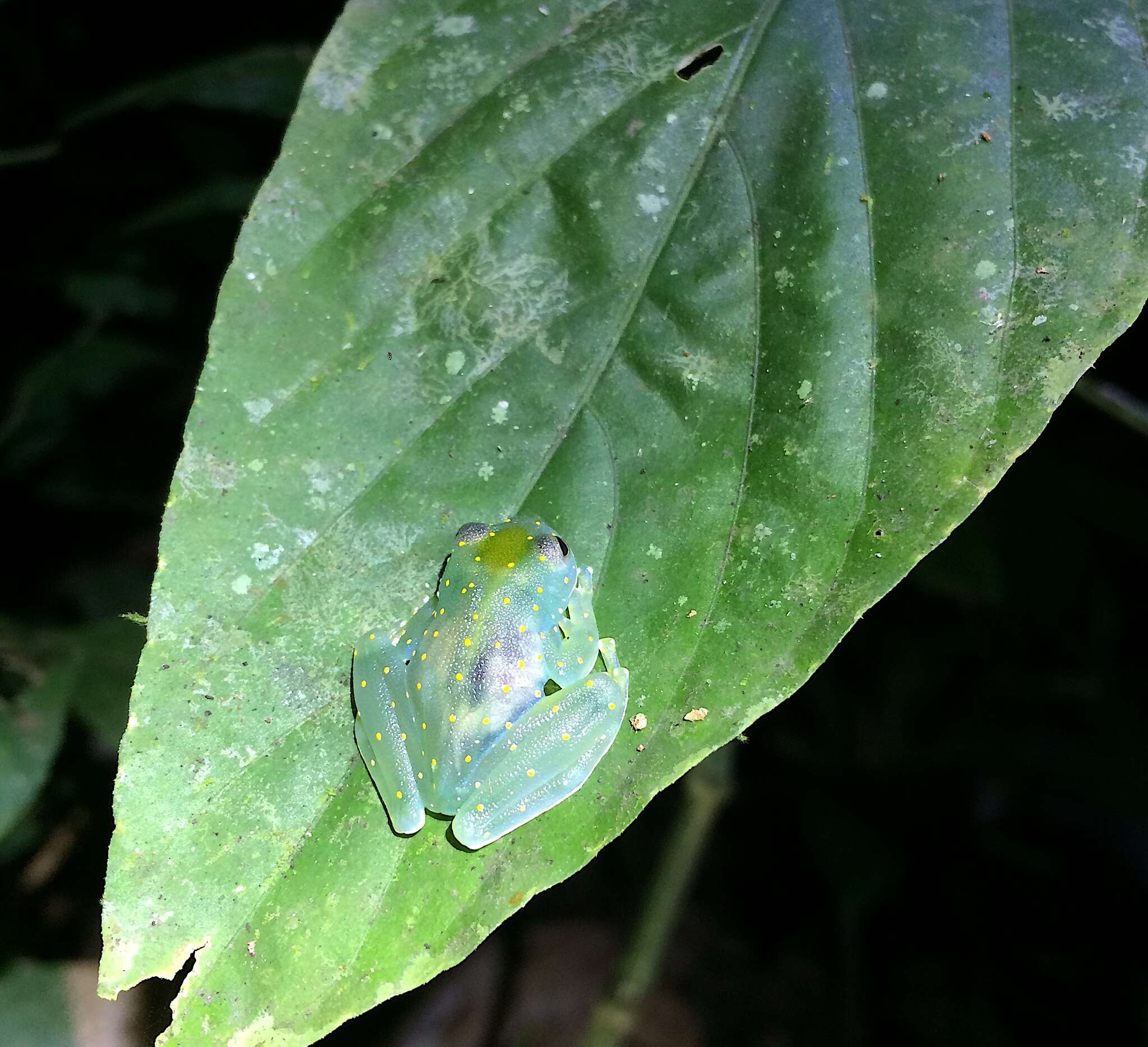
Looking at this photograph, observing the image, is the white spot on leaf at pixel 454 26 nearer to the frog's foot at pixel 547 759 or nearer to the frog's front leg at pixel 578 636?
the frog's front leg at pixel 578 636

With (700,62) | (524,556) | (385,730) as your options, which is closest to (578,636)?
(524,556)

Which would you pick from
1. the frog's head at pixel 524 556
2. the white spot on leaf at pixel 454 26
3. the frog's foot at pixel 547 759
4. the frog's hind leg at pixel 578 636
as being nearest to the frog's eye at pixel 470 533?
the frog's head at pixel 524 556

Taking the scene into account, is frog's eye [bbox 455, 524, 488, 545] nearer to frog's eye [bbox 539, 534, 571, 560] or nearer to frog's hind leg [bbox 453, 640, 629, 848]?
frog's eye [bbox 539, 534, 571, 560]

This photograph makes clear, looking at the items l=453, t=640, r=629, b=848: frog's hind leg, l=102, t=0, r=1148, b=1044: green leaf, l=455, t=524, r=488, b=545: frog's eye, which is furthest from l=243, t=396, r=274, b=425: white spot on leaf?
l=453, t=640, r=629, b=848: frog's hind leg

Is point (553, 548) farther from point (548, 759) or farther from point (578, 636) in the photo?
point (548, 759)

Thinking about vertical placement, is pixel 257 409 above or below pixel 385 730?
above

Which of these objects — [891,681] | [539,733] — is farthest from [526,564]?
Result: [891,681]

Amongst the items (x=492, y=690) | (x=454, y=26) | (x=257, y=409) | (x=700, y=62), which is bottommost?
(x=492, y=690)

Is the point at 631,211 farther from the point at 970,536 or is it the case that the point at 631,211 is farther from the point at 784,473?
the point at 970,536
